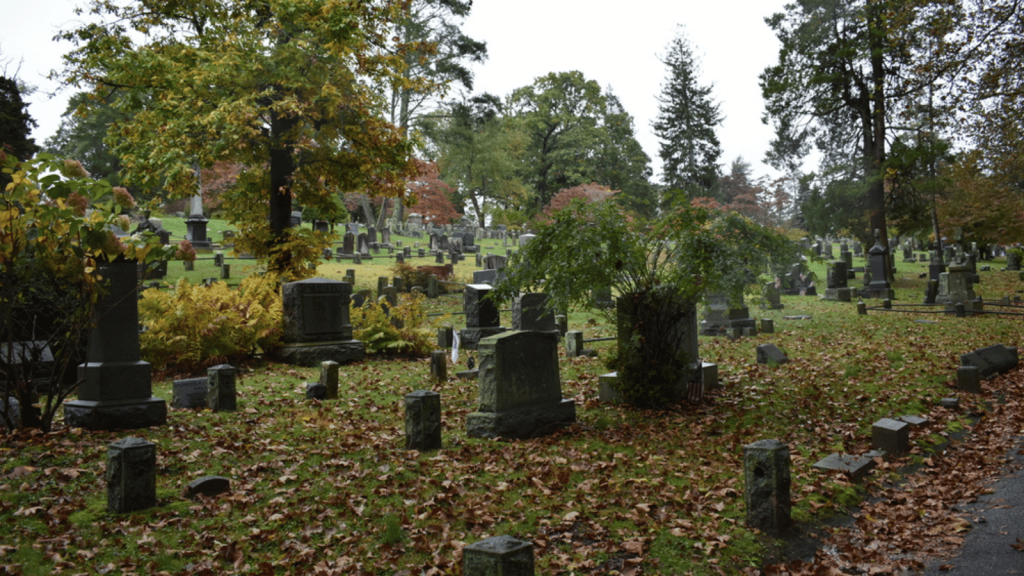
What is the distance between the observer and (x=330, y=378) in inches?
391

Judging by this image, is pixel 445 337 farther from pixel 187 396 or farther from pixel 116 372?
pixel 116 372

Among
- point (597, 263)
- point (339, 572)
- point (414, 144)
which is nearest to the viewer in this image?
point (339, 572)

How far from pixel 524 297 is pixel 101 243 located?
28.6 ft

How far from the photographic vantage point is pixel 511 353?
798 centimetres

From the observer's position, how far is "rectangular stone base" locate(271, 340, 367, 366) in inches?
516

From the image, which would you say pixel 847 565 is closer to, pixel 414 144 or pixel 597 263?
pixel 597 263

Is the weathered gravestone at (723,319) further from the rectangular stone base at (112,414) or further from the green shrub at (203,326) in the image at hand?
the rectangular stone base at (112,414)

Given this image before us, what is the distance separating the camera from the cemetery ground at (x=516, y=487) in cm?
462

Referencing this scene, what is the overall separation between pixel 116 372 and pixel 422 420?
3.58m

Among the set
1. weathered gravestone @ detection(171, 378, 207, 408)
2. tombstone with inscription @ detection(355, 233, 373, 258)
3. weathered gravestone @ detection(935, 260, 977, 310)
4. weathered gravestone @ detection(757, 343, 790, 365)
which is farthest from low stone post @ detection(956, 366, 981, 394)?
tombstone with inscription @ detection(355, 233, 373, 258)

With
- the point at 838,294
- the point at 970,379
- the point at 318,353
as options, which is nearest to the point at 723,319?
the point at 970,379

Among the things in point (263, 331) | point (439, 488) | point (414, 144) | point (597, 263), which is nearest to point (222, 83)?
point (414, 144)

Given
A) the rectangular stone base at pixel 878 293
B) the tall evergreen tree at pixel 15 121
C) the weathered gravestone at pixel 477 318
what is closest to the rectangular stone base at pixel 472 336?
the weathered gravestone at pixel 477 318

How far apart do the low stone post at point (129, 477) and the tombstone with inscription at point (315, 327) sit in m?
7.89
